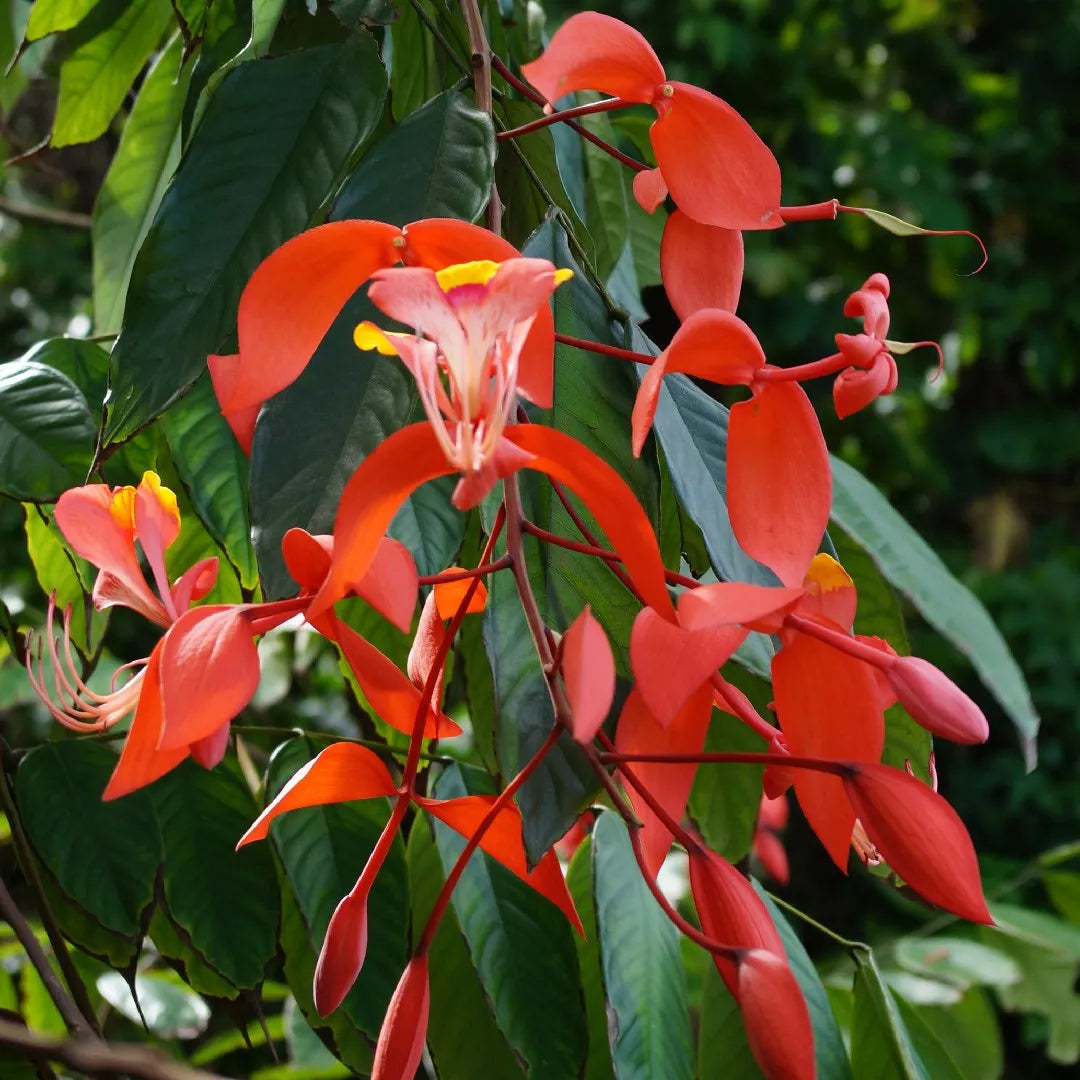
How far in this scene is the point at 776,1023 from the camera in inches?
11.9

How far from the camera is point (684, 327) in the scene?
343 millimetres

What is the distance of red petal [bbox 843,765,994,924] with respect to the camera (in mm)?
322

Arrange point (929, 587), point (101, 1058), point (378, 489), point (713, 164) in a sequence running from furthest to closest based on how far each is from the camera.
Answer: point (929, 587), point (713, 164), point (378, 489), point (101, 1058)

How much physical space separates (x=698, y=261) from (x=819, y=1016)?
0.33m

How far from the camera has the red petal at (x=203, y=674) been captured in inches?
12.2

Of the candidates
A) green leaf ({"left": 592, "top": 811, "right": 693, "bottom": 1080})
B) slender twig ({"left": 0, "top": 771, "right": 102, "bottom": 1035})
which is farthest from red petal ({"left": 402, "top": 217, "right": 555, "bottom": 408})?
slender twig ({"left": 0, "top": 771, "right": 102, "bottom": 1035})

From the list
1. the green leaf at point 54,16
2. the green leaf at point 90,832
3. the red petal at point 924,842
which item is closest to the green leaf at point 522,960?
the green leaf at point 90,832

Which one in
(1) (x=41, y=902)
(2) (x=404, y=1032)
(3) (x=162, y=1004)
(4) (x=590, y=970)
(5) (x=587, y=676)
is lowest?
(3) (x=162, y=1004)

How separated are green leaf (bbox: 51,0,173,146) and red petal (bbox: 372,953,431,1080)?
1.70 feet

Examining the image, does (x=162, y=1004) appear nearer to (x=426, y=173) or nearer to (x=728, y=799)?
(x=728, y=799)

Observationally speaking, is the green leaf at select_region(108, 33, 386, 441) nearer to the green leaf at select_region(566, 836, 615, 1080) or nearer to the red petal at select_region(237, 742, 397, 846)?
the red petal at select_region(237, 742, 397, 846)

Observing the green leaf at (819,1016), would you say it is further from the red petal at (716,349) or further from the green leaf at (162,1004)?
the green leaf at (162,1004)

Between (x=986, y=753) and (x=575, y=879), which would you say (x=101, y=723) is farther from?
(x=986, y=753)

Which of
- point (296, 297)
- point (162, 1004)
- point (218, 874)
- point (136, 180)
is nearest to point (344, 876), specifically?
point (218, 874)
